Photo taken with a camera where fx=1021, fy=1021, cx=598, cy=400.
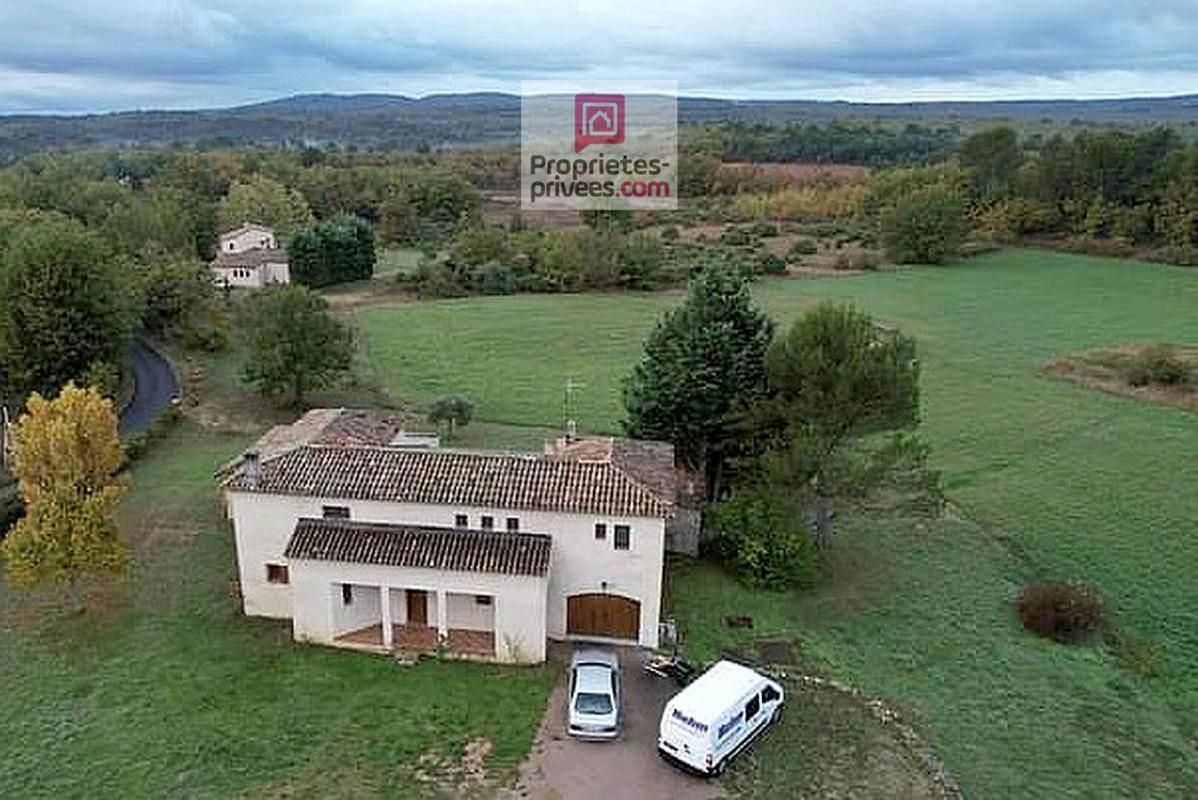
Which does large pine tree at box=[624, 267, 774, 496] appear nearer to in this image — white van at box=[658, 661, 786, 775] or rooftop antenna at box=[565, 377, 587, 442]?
rooftop antenna at box=[565, 377, 587, 442]

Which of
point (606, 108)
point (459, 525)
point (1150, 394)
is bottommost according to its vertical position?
point (1150, 394)

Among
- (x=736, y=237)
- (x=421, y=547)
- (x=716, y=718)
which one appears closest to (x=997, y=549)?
(x=716, y=718)

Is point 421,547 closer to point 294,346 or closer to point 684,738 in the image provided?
point 684,738

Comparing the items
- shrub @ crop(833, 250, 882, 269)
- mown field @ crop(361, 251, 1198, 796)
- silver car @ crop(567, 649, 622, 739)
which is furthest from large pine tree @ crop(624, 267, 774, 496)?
shrub @ crop(833, 250, 882, 269)

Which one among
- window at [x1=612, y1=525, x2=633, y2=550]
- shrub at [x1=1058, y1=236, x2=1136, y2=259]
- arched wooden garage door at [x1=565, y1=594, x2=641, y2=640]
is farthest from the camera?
shrub at [x1=1058, y1=236, x2=1136, y2=259]

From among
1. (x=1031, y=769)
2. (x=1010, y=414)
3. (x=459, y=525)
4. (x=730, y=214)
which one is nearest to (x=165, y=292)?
(x=459, y=525)

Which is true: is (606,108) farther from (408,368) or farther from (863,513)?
(863,513)

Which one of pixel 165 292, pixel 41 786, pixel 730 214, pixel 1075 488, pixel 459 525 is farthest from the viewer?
pixel 730 214
